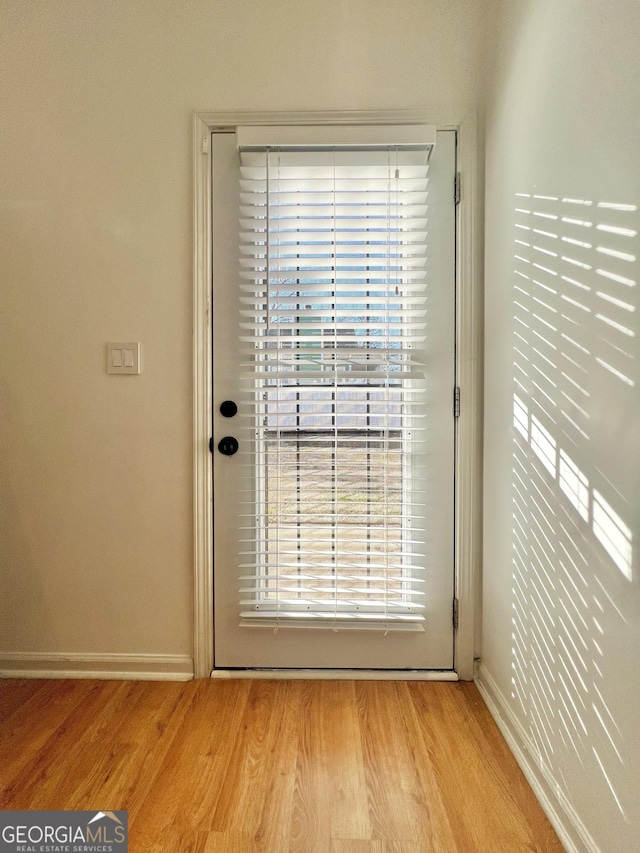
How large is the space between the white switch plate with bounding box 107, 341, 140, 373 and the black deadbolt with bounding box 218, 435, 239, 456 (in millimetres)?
432

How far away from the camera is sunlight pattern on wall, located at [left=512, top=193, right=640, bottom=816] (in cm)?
106

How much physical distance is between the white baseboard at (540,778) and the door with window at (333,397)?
0.90ft

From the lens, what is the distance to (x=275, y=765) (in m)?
1.52

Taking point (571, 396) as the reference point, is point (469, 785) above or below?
below

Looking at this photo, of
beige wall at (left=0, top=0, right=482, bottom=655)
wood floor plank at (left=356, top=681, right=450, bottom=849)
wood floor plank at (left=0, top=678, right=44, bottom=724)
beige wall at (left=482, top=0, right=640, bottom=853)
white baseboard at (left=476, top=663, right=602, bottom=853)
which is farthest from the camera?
beige wall at (left=0, top=0, right=482, bottom=655)

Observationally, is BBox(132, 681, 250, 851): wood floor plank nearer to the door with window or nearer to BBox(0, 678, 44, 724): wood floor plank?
the door with window

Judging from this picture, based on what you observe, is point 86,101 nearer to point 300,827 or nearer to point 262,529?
point 262,529

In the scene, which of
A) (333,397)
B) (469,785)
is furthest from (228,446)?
(469,785)

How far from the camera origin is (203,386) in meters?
2.00

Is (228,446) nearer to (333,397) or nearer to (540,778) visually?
(333,397)

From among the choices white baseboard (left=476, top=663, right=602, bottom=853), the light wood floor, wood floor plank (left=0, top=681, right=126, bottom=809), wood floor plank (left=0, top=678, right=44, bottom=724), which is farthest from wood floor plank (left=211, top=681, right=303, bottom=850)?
wood floor plank (left=0, top=678, right=44, bottom=724)

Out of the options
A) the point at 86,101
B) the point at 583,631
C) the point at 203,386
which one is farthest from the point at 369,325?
the point at 86,101

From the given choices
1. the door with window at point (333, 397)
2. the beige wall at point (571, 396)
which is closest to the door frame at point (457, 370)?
the door with window at point (333, 397)

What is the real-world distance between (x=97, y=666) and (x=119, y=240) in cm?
166
